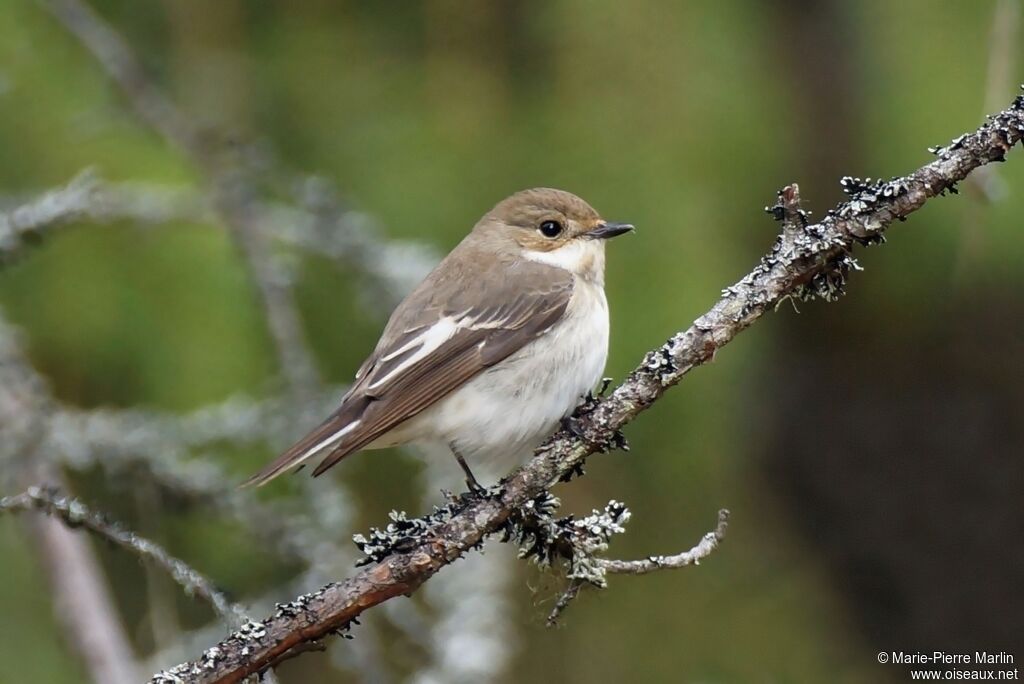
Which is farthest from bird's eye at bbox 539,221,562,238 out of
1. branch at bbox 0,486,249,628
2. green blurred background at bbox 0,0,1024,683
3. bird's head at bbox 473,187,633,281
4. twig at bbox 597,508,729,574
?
branch at bbox 0,486,249,628

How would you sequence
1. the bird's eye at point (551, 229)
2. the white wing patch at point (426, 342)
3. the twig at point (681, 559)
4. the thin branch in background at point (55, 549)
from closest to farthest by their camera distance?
the twig at point (681, 559)
the thin branch in background at point (55, 549)
the white wing patch at point (426, 342)
the bird's eye at point (551, 229)

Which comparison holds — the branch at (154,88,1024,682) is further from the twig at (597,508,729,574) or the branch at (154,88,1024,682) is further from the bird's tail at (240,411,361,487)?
the bird's tail at (240,411,361,487)

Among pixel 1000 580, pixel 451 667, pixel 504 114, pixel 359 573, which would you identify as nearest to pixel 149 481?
pixel 451 667

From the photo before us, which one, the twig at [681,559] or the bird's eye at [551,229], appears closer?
the twig at [681,559]

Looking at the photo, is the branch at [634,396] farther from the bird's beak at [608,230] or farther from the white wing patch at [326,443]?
the bird's beak at [608,230]

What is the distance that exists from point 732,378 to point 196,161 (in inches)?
68.2

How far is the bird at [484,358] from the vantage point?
132 inches

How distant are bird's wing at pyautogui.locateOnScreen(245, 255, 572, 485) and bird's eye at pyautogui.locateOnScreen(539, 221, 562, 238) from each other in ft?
0.59

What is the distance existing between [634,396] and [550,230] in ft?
5.91

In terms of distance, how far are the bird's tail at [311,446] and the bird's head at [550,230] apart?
43.0 inches

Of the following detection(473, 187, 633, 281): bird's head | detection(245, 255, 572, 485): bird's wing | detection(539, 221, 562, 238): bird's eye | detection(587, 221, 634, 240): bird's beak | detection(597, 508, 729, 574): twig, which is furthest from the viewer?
detection(539, 221, 562, 238): bird's eye

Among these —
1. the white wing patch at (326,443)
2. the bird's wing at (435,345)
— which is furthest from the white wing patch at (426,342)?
the white wing patch at (326,443)

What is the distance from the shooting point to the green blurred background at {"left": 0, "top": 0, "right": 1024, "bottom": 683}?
400cm

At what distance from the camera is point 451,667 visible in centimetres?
331
